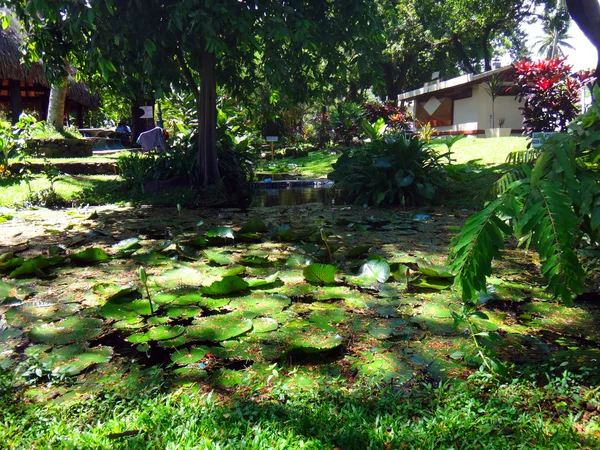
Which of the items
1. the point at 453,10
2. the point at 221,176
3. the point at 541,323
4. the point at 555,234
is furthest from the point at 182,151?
the point at 453,10

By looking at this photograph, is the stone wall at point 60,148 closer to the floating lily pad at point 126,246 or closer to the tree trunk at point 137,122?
the tree trunk at point 137,122

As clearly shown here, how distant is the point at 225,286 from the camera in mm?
2752

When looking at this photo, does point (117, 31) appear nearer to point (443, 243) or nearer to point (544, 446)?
point (443, 243)

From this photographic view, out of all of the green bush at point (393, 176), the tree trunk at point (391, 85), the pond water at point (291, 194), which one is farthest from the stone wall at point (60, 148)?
the tree trunk at point (391, 85)

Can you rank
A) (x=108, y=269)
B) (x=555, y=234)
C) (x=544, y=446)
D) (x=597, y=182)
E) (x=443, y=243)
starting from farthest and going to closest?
(x=443, y=243), (x=108, y=269), (x=597, y=182), (x=555, y=234), (x=544, y=446)

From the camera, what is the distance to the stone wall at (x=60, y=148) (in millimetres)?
11336

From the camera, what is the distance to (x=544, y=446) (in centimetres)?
143

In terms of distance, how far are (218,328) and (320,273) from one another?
31.7 inches

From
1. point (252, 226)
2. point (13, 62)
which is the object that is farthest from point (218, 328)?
point (13, 62)

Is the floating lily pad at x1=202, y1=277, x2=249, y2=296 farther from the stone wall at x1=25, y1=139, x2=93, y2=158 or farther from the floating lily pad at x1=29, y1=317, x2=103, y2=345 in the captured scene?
the stone wall at x1=25, y1=139, x2=93, y2=158

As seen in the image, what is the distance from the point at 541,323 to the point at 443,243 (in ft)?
5.93

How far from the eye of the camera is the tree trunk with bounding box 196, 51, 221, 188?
7.85 metres

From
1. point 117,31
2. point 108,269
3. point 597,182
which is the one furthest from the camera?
point 117,31

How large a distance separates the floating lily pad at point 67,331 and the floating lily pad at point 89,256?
1.10 meters
